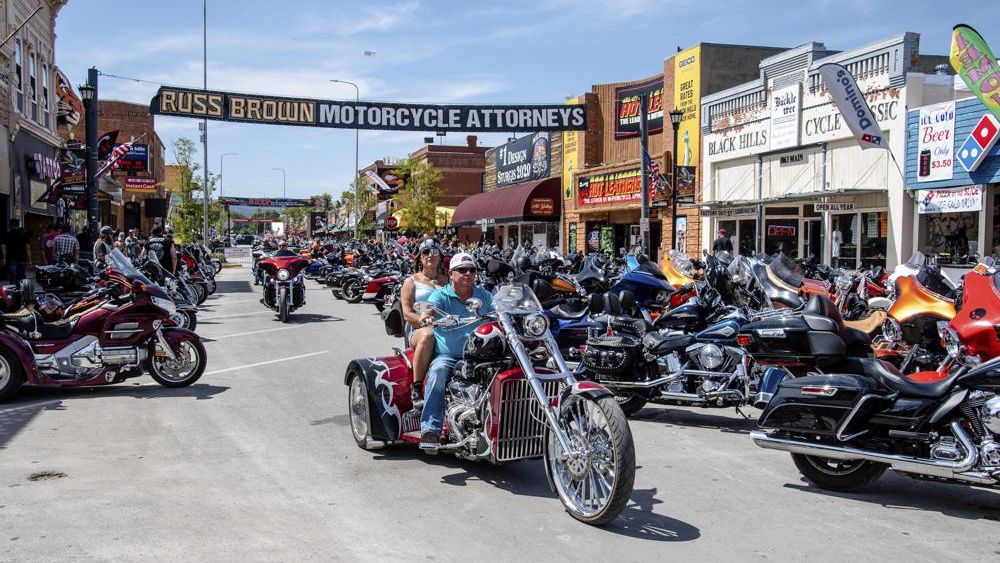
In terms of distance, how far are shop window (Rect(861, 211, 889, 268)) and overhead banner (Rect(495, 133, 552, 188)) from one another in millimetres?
22541

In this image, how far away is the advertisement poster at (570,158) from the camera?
40.1 meters

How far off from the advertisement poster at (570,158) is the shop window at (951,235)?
20.6 m

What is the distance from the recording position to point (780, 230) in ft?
87.0

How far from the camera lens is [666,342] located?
26.2ft

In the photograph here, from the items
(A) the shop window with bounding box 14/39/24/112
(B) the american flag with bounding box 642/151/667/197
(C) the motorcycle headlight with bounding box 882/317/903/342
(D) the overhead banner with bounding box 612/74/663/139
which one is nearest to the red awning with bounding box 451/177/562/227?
(D) the overhead banner with bounding box 612/74/663/139

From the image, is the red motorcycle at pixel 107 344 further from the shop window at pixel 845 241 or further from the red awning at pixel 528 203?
the red awning at pixel 528 203

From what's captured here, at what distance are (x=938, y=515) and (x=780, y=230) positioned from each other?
22.3m

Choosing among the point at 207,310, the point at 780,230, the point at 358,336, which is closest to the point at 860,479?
the point at 358,336

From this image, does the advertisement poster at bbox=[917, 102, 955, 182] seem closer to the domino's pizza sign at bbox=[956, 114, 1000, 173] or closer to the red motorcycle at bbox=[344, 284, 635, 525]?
the domino's pizza sign at bbox=[956, 114, 1000, 173]

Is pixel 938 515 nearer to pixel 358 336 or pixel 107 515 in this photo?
pixel 107 515

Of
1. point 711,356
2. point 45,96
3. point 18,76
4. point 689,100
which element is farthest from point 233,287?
point 711,356

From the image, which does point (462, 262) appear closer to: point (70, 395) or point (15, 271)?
point (70, 395)

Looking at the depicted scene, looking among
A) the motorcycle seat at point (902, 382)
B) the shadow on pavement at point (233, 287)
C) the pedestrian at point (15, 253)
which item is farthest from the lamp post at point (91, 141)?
the motorcycle seat at point (902, 382)

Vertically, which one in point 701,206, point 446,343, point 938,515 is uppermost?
point 701,206
